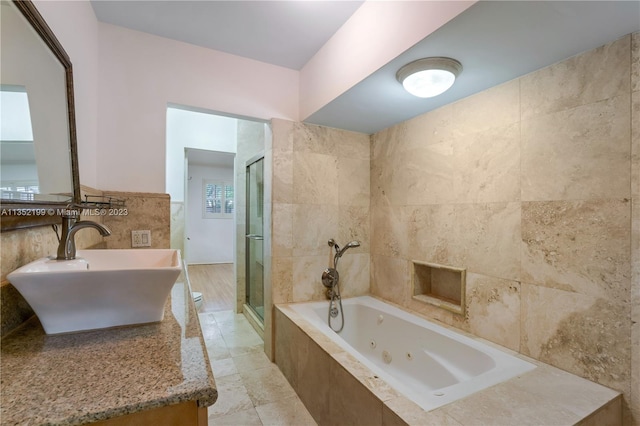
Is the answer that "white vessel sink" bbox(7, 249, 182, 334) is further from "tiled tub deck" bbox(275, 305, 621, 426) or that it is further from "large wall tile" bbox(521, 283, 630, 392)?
"large wall tile" bbox(521, 283, 630, 392)

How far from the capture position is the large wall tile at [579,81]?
1.22 metres

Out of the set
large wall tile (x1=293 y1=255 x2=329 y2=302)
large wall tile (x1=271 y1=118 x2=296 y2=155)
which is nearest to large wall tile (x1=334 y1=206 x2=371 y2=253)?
large wall tile (x1=293 y1=255 x2=329 y2=302)

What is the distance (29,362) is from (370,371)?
1219mm

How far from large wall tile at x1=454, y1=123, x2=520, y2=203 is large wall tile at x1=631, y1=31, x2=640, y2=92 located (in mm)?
447

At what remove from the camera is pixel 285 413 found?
1.72 meters

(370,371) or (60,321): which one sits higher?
(60,321)

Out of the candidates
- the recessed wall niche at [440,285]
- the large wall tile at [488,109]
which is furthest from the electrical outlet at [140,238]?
the large wall tile at [488,109]

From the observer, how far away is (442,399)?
44.9 inches

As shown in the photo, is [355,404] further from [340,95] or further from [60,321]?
[340,95]

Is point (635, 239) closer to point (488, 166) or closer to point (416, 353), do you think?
point (488, 166)

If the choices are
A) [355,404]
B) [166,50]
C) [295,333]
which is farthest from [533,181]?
[166,50]

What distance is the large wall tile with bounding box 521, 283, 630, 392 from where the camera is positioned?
1.20 metres

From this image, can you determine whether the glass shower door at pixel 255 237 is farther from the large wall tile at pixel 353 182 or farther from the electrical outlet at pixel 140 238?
the electrical outlet at pixel 140 238

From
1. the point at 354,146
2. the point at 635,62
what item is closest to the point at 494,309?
the point at 635,62
